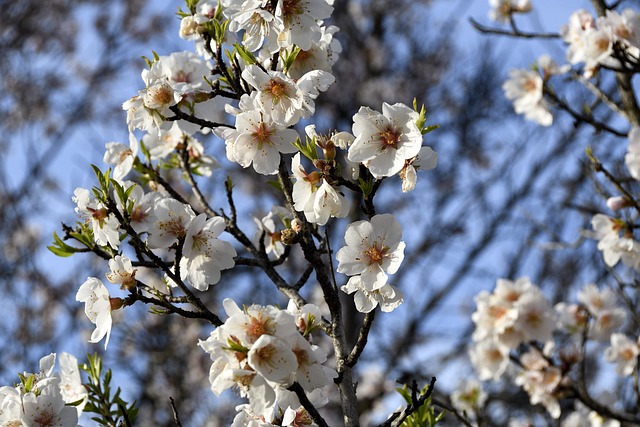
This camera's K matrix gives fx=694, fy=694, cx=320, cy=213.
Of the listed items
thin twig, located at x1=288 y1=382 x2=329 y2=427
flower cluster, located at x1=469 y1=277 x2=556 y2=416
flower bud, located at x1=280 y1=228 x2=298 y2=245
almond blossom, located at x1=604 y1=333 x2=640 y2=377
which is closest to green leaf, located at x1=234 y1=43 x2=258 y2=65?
flower bud, located at x1=280 y1=228 x2=298 y2=245

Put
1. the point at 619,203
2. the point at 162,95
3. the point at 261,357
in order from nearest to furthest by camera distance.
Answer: the point at 261,357
the point at 162,95
the point at 619,203

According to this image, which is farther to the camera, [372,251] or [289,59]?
[289,59]

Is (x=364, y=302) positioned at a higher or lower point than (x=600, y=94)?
higher

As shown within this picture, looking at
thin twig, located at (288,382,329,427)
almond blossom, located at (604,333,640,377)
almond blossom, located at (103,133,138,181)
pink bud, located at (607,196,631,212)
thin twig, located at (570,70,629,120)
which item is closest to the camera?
thin twig, located at (288,382,329,427)

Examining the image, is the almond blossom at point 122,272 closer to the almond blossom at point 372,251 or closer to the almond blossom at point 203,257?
the almond blossom at point 203,257

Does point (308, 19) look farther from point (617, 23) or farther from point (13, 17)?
point (13, 17)

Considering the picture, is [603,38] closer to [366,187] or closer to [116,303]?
[366,187]

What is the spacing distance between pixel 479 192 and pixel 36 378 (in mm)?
8007

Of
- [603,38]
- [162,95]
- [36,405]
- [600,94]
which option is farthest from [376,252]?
[600,94]

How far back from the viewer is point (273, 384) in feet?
4.65

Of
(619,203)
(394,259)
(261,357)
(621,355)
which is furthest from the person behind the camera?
(621,355)

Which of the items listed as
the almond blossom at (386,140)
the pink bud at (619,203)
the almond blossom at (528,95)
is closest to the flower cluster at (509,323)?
the pink bud at (619,203)

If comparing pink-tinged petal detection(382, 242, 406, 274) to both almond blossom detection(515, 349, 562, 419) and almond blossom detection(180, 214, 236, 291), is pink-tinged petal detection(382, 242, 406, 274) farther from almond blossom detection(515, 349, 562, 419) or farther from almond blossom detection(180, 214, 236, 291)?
almond blossom detection(515, 349, 562, 419)

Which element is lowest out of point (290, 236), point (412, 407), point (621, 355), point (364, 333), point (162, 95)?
point (621, 355)
